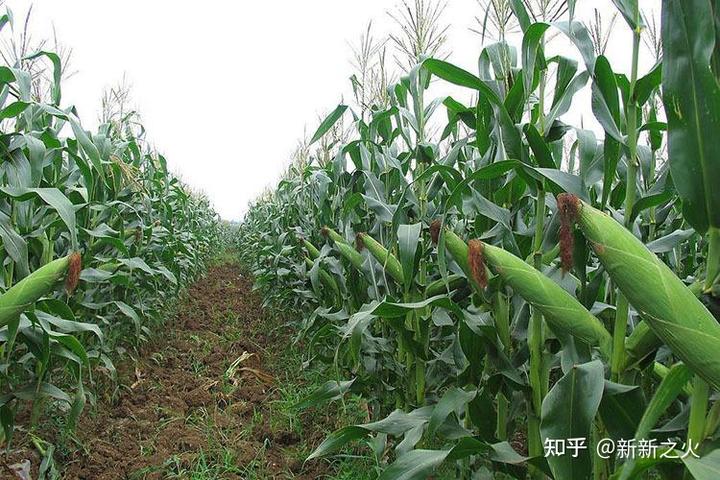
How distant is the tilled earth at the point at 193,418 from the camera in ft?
9.43

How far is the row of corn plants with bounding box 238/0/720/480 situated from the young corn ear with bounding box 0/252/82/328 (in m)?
0.83

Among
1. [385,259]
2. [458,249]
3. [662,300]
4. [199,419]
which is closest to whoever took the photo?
[662,300]

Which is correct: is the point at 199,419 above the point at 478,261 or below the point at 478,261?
above

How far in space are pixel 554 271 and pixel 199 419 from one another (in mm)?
2756

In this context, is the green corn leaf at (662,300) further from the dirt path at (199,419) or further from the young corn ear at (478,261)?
the dirt path at (199,419)

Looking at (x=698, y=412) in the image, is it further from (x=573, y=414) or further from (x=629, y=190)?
(x=629, y=190)

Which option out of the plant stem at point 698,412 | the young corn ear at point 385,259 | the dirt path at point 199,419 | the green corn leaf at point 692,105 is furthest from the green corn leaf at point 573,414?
the dirt path at point 199,419

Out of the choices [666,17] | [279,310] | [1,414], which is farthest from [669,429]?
[279,310]

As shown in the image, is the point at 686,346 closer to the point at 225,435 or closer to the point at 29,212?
the point at 29,212

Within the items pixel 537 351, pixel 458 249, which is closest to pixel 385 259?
pixel 458 249

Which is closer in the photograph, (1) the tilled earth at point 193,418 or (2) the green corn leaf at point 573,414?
(2) the green corn leaf at point 573,414

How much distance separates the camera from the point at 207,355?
5.00m

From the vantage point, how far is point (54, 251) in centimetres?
330

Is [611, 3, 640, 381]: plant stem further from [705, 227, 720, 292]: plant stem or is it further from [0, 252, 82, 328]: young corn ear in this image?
[0, 252, 82, 328]: young corn ear
